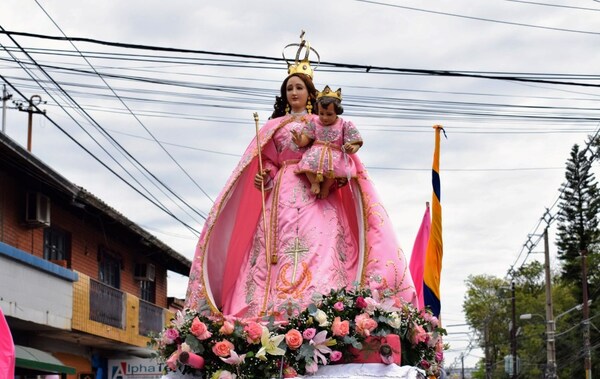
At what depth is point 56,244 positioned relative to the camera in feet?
91.4

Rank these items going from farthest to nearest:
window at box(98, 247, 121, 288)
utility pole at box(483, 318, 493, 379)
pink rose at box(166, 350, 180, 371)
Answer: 1. utility pole at box(483, 318, 493, 379)
2. window at box(98, 247, 121, 288)
3. pink rose at box(166, 350, 180, 371)

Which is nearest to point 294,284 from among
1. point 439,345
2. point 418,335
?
point 418,335

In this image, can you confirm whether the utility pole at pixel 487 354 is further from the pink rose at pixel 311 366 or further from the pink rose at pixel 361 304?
the pink rose at pixel 311 366

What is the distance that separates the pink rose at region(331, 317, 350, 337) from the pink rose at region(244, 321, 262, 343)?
0.58m

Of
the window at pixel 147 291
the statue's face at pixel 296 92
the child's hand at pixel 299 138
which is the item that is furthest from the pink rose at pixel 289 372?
the window at pixel 147 291

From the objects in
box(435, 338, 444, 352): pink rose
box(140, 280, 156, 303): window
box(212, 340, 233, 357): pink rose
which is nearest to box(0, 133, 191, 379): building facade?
box(140, 280, 156, 303): window

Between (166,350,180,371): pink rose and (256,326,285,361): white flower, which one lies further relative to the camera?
(166,350,180,371): pink rose

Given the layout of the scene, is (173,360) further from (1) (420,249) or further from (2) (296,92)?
(1) (420,249)

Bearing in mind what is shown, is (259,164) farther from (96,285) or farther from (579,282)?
(579,282)

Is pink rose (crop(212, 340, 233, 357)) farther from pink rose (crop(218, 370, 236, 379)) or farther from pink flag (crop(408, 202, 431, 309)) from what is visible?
pink flag (crop(408, 202, 431, 309))

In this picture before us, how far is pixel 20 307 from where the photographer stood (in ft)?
73.7

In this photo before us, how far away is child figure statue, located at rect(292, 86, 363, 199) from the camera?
1048 centimetres

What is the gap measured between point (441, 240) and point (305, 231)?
160 inches

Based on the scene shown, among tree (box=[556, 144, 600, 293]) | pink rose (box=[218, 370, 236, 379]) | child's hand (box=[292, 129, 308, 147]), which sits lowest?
pink rose (box=[218, 370, 236, 379])
